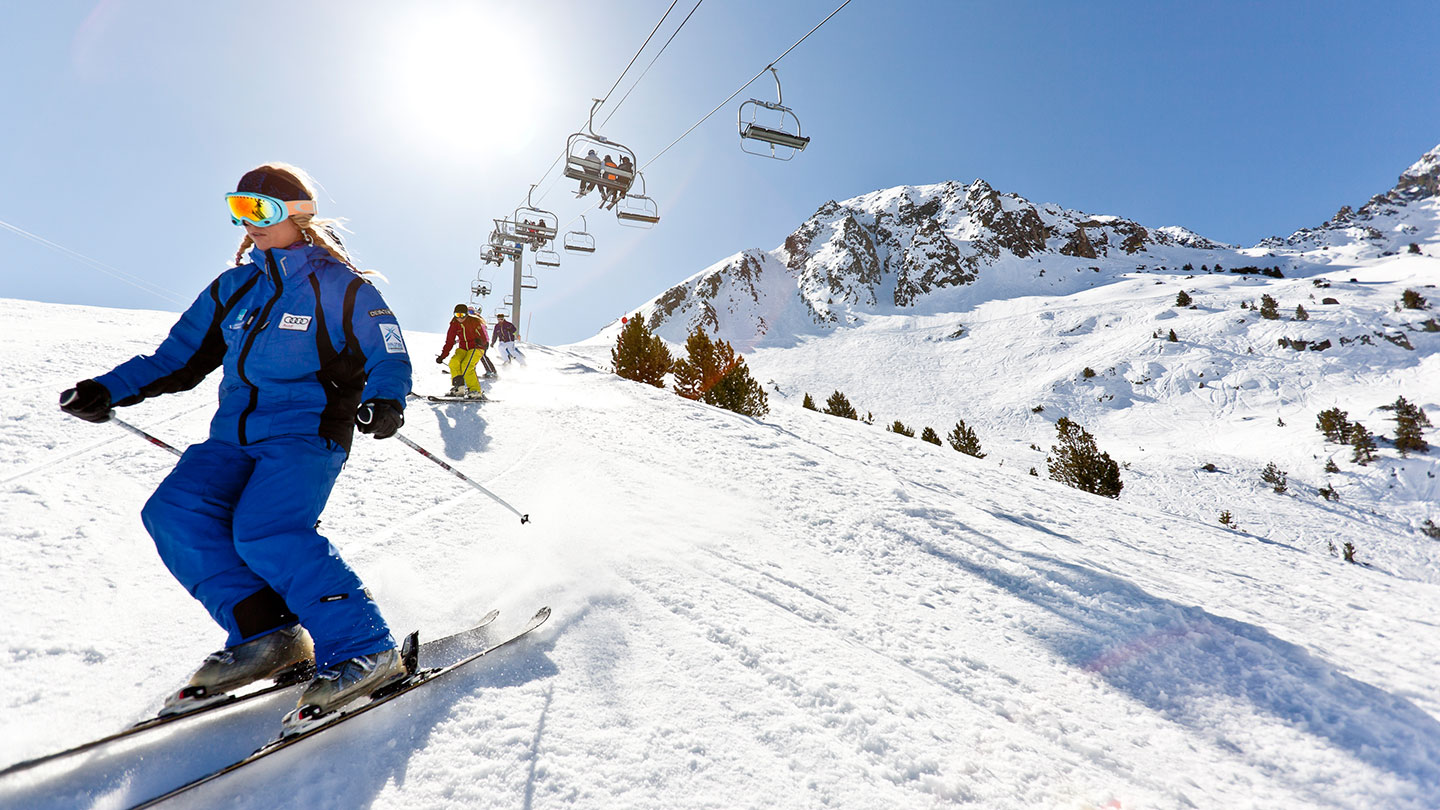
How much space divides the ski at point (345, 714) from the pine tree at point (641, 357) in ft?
37.7

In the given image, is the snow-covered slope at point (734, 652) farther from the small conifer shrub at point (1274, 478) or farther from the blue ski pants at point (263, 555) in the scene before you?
the small conifer shrub at point (1274, 478)

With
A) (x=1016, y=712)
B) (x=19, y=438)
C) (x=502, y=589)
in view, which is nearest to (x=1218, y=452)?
(x=1016, y=712)

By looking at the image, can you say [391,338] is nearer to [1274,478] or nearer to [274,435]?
[274,435]

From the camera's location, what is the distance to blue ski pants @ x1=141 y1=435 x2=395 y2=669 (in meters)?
1.54

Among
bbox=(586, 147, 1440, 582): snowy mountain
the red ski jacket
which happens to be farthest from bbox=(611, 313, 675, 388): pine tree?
the red ski jacket

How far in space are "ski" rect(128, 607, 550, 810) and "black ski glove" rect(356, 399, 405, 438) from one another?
2.65 feet

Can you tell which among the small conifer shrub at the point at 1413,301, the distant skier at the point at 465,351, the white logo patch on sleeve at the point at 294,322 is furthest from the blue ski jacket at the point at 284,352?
the small conifer shrub at the point at 1413,301

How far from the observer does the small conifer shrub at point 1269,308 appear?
97.0 feet

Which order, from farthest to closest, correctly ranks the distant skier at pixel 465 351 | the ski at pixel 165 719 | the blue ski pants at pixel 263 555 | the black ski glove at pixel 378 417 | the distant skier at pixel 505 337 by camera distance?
1. the distant skier at pixel 505 337
2. the distant skier at pixel 465 351
3. the black ski glove at pixel 378 417
4. the blue ski pants at pixel 263 555
5. the ski at pixel 165 719

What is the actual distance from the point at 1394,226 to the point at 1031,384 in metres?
107

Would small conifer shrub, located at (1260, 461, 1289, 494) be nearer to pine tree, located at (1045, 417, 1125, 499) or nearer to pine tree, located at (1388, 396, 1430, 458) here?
pine tree, located at (1388, 396, 1430, 458)

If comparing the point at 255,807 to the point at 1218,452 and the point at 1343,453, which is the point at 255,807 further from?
the point at 1343,453

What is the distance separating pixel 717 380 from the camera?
11.9m

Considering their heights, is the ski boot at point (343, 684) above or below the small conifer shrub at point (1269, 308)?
below
